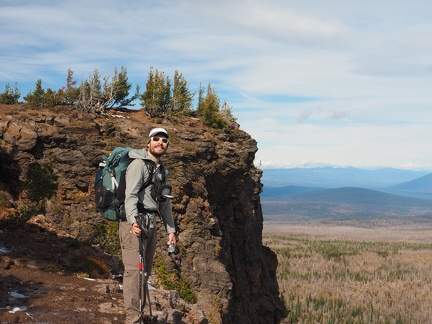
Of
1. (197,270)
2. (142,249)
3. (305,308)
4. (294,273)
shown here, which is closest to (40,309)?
(142,249)

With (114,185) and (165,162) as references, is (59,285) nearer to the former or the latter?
(114,185)

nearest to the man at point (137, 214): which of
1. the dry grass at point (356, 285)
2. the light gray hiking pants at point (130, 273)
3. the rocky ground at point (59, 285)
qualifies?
the light gray hiking pants at point (130, 273)

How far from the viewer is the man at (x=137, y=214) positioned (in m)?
7.72

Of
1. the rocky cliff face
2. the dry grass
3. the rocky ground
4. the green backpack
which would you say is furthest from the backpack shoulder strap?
the dry grass

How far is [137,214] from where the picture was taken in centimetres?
771

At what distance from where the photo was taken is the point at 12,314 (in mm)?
8273

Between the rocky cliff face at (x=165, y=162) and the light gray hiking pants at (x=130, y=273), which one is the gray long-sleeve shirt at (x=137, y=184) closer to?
the light gray hiking pants at (x=130, y=273)

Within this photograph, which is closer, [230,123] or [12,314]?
[12,314]

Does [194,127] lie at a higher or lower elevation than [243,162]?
higher

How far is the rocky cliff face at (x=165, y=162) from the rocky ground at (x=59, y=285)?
2.97m

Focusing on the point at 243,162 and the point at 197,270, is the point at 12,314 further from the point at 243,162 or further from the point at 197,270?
the point at 243,162

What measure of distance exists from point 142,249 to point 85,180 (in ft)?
33.1

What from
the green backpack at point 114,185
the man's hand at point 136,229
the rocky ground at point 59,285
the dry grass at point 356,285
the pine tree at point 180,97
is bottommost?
the dry grass at point 356,285

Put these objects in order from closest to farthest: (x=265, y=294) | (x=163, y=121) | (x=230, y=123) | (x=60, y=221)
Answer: (x=60, y=221) → (x=163, y=121) → (x=230, y=123) → (x=265, y=294)
